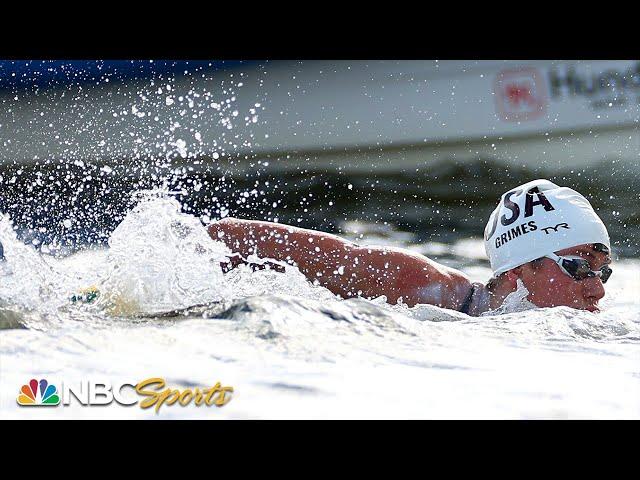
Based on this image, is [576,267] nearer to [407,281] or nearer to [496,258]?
[496,258]

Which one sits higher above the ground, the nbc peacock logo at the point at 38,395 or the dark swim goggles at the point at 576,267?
the dark swim goggles at the point at 576,267

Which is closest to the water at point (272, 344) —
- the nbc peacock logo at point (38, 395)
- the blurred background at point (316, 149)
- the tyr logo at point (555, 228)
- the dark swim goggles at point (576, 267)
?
the nbc peacock logo at point (38, 395)

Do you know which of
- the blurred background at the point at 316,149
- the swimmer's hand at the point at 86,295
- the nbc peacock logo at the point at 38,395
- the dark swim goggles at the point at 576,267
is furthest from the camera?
the blurred background at the point at 316,149

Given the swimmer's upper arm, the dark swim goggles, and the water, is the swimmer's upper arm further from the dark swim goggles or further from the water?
the dark swim goggles

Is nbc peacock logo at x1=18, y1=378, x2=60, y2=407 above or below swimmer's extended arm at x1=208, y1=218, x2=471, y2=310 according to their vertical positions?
below

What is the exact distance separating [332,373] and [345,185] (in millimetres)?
3928

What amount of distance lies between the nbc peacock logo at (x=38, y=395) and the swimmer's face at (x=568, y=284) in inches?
64.7

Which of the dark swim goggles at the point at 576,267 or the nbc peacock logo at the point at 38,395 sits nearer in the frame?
the nbc peacock logo at the point at 38,395

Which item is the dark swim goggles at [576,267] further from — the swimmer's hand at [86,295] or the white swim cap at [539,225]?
the swimmer's hand at [86,295]

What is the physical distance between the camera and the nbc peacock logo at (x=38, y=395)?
4.68 feet

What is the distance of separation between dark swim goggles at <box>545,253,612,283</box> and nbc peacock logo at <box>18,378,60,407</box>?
1.66 m

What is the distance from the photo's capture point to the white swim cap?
8.42 ft

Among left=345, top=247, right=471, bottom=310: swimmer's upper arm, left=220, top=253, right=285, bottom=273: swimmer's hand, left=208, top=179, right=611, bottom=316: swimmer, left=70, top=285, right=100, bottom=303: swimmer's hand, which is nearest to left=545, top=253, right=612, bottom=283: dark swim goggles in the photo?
left=208, top=179, right=611, bottom=316: swimmer

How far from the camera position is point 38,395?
4.72 ft
